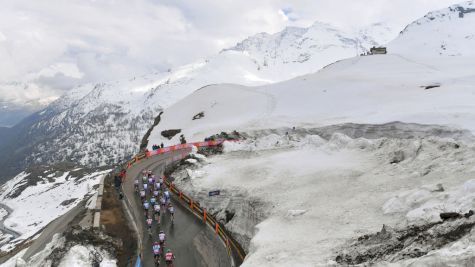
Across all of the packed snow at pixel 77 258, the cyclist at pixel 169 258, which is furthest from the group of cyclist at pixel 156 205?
the packed snow at pixel 77 258

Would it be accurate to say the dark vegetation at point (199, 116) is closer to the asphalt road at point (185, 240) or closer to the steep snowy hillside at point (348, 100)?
the steep snowy hillside at point (348, 100)

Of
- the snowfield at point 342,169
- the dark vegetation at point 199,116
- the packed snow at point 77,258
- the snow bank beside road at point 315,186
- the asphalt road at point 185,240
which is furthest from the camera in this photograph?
the dark vegetation at point 199,116

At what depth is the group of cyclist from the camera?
28541 mm

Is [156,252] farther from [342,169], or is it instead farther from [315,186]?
[342,169]

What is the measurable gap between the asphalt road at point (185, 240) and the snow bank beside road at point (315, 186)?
210 cm

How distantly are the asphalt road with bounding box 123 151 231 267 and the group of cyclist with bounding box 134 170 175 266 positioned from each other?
0.57 meters

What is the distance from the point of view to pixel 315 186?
34.4 metres

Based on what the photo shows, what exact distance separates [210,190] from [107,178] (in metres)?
17.8

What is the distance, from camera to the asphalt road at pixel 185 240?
97.0 ft

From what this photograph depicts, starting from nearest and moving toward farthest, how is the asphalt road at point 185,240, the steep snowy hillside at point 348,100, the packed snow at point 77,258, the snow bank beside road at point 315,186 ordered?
the snow bank beside road at point 315,186, the packed snow at point 77,258, the asphalt road at point 185,240, the steep snowy hillside at point 348,100

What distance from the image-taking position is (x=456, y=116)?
159ft

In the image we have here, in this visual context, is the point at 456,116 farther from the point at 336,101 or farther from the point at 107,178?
the point at 107,178

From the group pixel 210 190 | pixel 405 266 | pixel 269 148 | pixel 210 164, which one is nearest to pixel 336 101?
pixel 269 148

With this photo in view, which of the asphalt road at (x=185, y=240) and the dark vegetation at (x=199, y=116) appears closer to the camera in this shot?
the asphalt road at (x=185, y=240)
